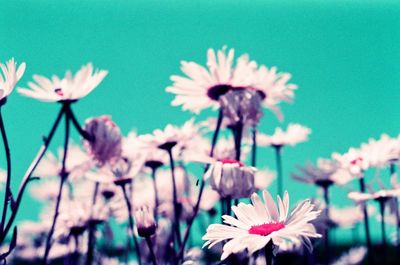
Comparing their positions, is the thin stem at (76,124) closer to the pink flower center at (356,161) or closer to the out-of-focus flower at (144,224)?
the out-of-focus flower at (144,224)

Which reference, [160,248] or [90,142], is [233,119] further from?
[160,248]

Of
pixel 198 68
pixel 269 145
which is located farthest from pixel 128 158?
pixel 269 145

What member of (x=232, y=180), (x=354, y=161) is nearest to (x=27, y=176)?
(x=232, y=180)

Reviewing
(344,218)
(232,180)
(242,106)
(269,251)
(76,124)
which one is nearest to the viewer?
(269,251)

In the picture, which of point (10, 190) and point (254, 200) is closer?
point (254, 200)

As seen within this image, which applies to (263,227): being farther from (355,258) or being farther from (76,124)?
(355,258)

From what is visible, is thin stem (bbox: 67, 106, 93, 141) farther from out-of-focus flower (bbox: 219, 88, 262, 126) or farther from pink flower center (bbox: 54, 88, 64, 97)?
out-of-focus flower (bbox: 219, 88, 262, 126)

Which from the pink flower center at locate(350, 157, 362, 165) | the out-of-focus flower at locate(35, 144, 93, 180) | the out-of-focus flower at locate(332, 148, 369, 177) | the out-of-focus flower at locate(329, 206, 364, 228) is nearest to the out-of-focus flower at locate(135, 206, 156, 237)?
the out-of-focus flower at locate(35, 144, 93, 180)
